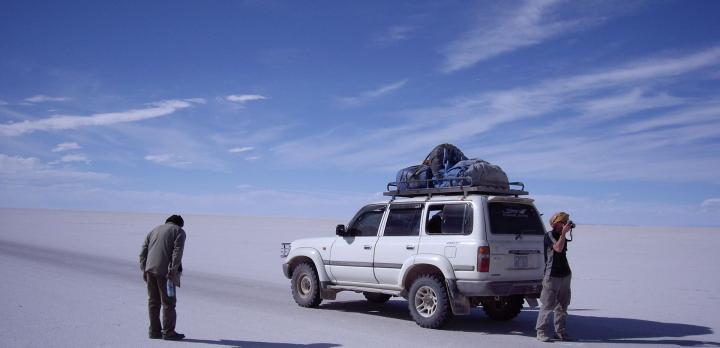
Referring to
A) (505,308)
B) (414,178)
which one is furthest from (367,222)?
(505,308)

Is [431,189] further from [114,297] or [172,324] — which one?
[114,297]

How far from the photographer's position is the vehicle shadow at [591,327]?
919cm

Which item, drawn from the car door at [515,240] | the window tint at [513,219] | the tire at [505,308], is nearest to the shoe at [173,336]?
the car door at [515,240]

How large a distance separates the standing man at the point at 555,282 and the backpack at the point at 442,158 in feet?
7.72

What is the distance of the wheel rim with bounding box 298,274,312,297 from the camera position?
39.8ft

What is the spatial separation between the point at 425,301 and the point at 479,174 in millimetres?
2085

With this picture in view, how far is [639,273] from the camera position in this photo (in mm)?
21141

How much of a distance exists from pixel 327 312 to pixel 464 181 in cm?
354

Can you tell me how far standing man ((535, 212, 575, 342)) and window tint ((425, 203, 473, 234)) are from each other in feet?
3.82

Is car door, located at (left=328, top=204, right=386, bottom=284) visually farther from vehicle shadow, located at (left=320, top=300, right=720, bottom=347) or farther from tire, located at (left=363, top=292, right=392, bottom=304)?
tire, located at (left=363, top=292, right=392, bottom=304)

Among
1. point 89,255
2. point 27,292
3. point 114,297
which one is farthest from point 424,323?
point 89,255

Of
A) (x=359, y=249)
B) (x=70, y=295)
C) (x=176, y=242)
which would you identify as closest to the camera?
(x=176, y=242)

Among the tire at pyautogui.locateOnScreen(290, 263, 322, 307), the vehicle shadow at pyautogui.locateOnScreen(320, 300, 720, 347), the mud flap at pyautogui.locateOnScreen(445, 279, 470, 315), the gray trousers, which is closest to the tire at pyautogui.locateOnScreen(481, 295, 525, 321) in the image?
the vehicle shadow at pyautogui.locateOnScreen(320, 300, 720, 347)

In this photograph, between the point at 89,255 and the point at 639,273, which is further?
the point at 89,255
